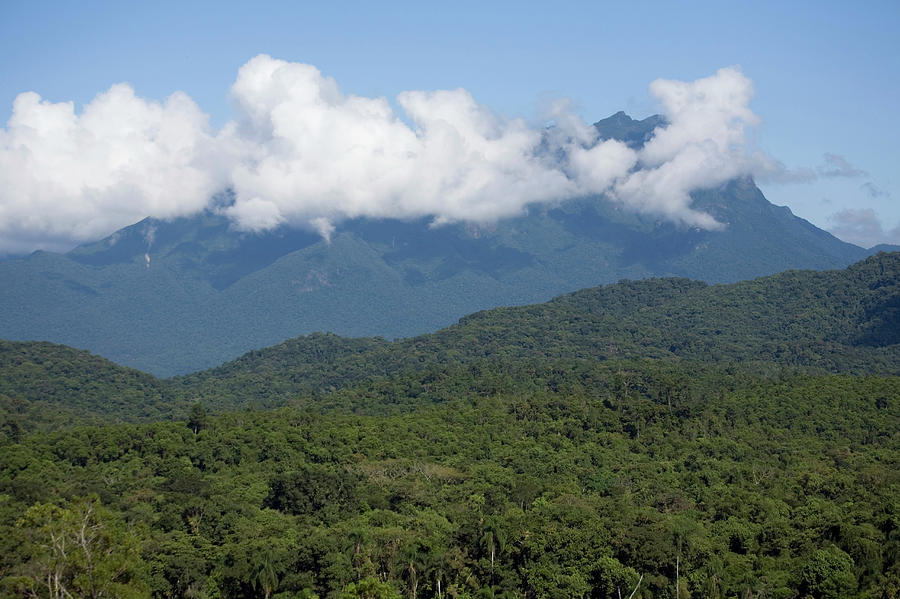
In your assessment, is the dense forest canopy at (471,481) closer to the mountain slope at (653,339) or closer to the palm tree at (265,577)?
the palm tree at (265,577)

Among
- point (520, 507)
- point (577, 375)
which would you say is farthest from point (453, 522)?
point (577, 375)

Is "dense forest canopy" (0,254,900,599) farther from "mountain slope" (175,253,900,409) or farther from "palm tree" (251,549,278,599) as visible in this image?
"mountain slope" (175,253,900,409)

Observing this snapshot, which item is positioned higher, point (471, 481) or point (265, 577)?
point (471, 481)

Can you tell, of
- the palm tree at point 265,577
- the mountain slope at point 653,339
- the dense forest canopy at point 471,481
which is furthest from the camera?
the mountain slope at point 653,339

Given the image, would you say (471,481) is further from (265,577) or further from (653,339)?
(653,339)

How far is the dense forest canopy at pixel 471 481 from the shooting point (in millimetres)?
36750

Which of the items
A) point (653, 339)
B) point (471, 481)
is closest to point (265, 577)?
point (471, 481)

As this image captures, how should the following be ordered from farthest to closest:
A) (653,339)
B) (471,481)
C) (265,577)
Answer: (653,339), (471,481), (265,577)

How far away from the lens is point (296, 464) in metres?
56.4

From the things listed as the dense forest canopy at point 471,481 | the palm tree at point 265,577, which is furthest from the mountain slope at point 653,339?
the palm tree at point 265,577

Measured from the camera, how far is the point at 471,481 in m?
52.0

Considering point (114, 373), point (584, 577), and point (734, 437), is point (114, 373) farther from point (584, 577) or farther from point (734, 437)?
point (584, 577)

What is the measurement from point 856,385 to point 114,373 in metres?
80.0

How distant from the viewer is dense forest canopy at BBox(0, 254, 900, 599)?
3675 cm
